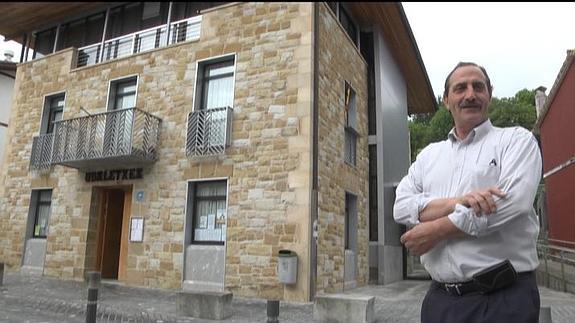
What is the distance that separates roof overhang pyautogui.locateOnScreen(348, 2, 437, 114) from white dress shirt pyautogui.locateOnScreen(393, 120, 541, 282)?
8.60 m

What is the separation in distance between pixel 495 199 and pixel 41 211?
47.6ft

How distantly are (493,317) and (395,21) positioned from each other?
13.1 metres

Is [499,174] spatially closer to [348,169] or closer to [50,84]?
[348,169]

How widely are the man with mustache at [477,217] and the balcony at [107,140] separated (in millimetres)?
9913

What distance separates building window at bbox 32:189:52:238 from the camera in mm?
13531

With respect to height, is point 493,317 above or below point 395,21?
below

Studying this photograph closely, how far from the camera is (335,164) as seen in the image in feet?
37.0

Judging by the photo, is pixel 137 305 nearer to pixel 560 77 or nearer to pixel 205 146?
pixel 205 146

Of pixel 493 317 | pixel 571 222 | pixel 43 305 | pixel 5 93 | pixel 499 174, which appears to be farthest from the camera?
pixel 5 93

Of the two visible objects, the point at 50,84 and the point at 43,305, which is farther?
the point at 50,84

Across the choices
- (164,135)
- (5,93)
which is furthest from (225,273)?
(5,93)

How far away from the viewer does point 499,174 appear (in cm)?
188

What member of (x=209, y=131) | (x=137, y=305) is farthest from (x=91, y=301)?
(x=209, y=131)

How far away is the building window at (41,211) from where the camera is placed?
13531 mm
